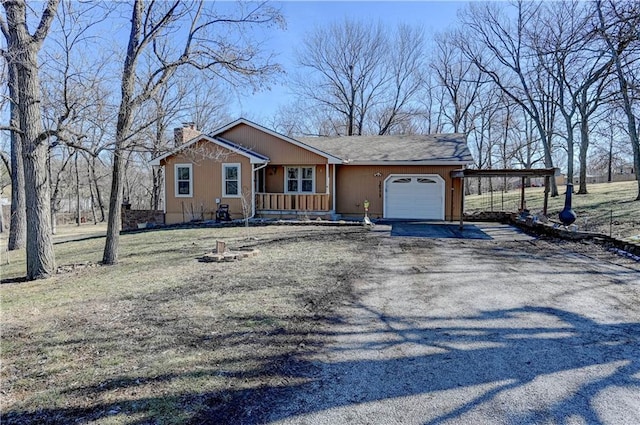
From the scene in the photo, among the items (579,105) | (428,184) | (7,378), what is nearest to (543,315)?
(7,378)

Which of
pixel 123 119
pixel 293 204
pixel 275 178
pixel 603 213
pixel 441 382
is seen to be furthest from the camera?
pixel 275 178

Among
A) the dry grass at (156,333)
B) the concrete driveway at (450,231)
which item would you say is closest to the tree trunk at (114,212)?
the dry grass at (156,333)

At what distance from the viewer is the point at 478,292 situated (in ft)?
19.0

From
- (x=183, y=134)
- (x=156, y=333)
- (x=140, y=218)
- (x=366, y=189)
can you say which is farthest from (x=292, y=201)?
(x=156, y=333)

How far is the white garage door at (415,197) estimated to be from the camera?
16.5 metres

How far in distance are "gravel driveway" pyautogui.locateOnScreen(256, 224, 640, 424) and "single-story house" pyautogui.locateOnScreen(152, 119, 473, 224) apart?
32.1 ft

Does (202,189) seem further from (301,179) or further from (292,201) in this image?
(301,179)

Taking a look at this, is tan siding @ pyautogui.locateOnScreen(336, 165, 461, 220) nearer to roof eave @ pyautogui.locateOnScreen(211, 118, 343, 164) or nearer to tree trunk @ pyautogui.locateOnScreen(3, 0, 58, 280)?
roof eave @ pyautogui.locateOnScreen(211, 118, 343, 164)

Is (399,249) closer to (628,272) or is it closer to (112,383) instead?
(628,272)

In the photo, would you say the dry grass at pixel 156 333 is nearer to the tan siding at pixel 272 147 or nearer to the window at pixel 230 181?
the window at pixel 230 181

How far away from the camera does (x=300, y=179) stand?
17422 mm

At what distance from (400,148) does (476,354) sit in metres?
15.1

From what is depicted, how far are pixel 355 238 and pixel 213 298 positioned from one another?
21.2 ft

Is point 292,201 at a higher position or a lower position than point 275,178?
lower
